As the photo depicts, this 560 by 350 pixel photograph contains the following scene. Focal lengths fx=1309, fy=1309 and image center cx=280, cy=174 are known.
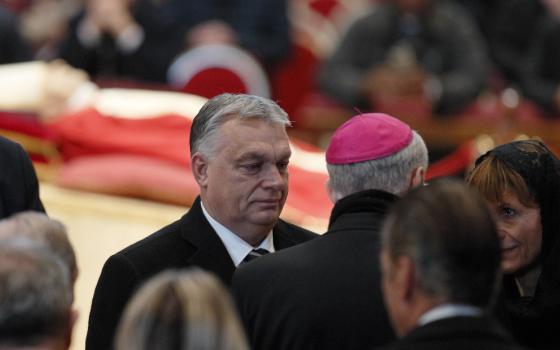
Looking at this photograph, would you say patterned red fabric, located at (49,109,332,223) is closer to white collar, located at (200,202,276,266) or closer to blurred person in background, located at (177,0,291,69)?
white collar, located at (200,202,276,266)

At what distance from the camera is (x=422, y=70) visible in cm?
769

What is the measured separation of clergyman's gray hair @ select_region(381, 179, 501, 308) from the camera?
2.12m

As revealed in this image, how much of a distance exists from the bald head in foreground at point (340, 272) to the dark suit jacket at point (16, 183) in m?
0.81

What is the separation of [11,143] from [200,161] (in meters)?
0.56

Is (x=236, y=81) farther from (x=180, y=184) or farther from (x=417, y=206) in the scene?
(x=417, y=206)

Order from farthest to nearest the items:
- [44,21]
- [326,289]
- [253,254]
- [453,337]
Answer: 1. [44,21]
2. [253,254]
3. [326,289]
4. [453,337]

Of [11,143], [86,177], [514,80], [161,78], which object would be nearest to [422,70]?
[514,80]

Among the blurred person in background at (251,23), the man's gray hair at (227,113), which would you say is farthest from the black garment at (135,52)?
the man's gray hair at (227,113)

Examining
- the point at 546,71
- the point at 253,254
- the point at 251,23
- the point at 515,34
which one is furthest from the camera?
the point at 251,23

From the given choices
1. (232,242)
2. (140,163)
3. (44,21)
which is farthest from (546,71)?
(232,242)

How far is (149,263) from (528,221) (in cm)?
90

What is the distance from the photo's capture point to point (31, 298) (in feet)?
7.02

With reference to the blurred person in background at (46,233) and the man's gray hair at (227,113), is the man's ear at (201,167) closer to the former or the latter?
the man's gray hair at (227,113)

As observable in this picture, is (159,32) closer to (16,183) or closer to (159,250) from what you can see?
(16,183)
